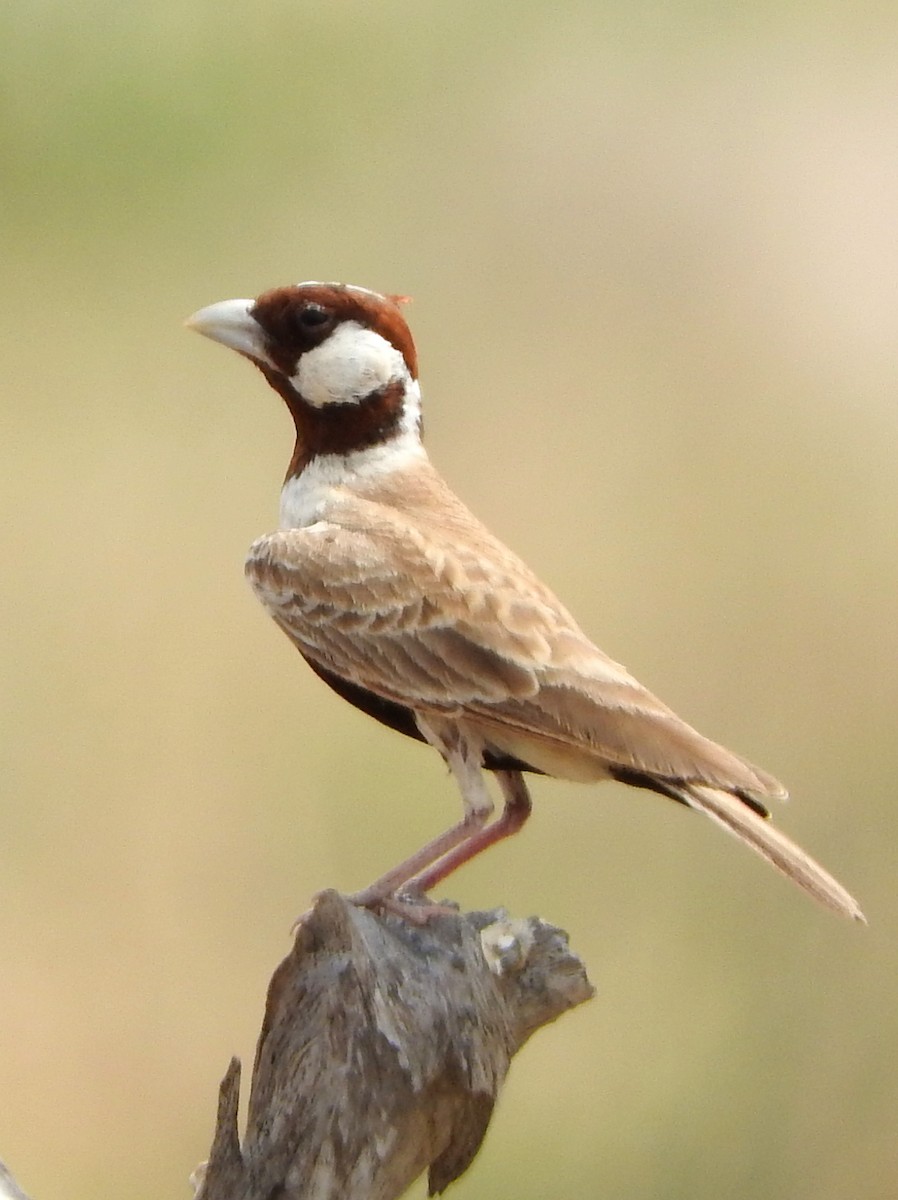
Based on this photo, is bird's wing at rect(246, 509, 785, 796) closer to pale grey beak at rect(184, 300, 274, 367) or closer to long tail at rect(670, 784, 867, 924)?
long tail at rect(670, 784, 867, 924)

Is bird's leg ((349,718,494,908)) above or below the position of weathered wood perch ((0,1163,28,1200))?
above

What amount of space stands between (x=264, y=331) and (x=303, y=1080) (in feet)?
5.82

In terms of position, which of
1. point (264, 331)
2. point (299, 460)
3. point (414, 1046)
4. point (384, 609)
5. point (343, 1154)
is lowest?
point (343, 1154)

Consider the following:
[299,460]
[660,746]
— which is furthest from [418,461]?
[660,746]

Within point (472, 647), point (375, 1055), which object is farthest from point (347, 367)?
point (375, 1055)

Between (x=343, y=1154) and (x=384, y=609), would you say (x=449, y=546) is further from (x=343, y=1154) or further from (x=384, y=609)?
(x=343, y=1154)

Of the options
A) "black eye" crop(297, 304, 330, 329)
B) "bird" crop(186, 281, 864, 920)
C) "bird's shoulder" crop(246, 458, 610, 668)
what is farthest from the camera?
"black eye" crop(297, 304, 330, 329)

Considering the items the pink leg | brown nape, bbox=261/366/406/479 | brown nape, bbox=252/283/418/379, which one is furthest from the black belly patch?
brown nape, bbox=252/283/418/379

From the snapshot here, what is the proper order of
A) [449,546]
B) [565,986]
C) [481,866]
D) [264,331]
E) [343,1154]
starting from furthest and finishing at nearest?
1. [481,866]
2. [264,331]
3. [449,546]
4. [565,986]
5. [343,1154]

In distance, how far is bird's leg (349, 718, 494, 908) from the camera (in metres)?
3.20

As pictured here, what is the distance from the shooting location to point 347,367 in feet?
12.1

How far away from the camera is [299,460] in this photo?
152 inches

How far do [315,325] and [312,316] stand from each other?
2cm

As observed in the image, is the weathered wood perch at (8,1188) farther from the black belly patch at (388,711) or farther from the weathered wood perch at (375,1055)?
the black belly patch at (388,711)
